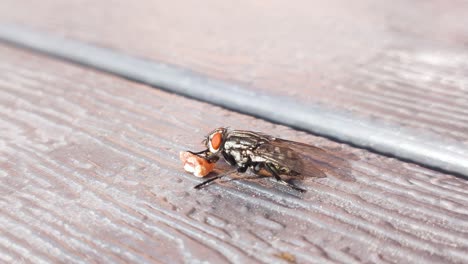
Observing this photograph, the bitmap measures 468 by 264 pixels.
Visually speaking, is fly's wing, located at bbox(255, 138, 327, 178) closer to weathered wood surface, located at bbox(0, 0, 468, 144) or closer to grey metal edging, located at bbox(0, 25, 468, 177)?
grey metal edging, located at bbox(0, 25, 468, 177)

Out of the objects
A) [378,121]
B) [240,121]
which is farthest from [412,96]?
[240,121]

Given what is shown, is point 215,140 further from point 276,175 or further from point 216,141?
point 276,175


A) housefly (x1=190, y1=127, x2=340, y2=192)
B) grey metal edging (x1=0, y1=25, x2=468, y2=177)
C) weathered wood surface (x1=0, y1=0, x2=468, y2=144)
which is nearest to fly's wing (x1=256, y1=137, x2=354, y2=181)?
housefly (x1=190, y1=127, x2=340, y2=192)

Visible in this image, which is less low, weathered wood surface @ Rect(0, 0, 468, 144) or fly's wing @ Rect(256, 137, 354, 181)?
weathered wood surface @ Rect(0, 0, 468, 144)

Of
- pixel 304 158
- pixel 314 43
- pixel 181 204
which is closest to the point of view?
pixel 181 204

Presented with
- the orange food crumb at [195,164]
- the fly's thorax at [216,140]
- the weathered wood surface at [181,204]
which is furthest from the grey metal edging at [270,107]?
the orange food crumb at [195,164]

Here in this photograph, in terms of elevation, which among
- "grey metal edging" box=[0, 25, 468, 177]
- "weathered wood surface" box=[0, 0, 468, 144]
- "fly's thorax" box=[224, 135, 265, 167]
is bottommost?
"fly's thorax" box=[224, 135, 265, 167]

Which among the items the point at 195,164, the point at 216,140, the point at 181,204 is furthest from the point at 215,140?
the point at 181,204
